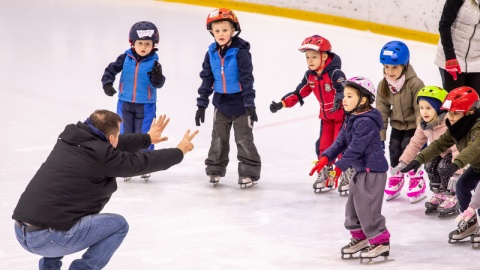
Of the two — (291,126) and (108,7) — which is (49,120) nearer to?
(291,126)

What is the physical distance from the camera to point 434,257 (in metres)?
6.34

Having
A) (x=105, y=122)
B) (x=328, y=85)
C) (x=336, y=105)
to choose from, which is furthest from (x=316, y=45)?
(x=105, y=122)

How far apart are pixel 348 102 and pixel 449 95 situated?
687mm

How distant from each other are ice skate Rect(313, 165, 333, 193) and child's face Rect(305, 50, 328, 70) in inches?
32.7

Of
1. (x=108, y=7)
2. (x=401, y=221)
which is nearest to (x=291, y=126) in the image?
(x=401, y=221)

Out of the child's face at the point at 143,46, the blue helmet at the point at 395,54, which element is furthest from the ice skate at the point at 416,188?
the child's face at the point at 143,46

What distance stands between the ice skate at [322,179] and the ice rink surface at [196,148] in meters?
0.09

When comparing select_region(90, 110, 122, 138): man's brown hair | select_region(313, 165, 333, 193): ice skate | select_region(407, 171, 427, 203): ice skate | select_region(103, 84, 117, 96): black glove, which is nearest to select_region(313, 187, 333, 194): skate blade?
select_region(313, 165, 333, 193): ice skate

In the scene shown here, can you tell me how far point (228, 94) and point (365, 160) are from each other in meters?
1.96

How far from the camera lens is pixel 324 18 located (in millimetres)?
14031

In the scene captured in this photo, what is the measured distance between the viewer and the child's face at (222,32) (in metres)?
7.75

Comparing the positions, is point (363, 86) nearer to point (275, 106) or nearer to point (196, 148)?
point (275, 106)

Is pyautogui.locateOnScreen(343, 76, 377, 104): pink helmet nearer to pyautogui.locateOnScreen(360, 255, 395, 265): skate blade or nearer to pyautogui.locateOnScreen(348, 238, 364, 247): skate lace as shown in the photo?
pyautogui.locateOnScreen(348, 238, 364, 247): skate lace

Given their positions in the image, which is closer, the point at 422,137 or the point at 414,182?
the point at 422,137
